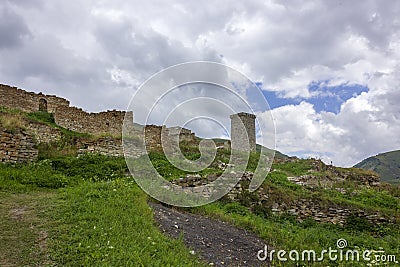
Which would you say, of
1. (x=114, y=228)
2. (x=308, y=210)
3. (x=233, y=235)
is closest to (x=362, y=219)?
(x=308, y=210)

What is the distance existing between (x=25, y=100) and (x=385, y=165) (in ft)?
416

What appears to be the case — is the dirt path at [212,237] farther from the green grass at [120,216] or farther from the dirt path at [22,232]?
the dirt path at [22,232]

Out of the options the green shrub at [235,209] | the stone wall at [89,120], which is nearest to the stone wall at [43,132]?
the stone wall at [89,120]

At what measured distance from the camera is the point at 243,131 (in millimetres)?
27500

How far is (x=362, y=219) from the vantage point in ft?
40.7

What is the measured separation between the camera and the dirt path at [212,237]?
22.0 ft

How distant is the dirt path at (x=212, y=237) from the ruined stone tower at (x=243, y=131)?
17.6 m

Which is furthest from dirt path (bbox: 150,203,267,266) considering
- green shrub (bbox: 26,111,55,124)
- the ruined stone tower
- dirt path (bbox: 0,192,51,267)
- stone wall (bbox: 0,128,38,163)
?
the ruined stone tower

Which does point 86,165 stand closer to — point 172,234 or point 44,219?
point 44,219

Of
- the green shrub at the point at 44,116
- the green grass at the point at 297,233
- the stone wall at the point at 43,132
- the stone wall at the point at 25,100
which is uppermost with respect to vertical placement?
the stone wall at the point at 25,100

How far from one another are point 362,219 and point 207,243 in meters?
7.93

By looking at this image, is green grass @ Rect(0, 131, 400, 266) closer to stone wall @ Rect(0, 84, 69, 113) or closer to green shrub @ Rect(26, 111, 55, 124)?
green shrub @ Rect(26, 111, 55, 124)

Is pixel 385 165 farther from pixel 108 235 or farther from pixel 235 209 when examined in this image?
pixel 108 235

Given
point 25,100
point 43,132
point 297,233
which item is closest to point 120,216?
point 297,233
